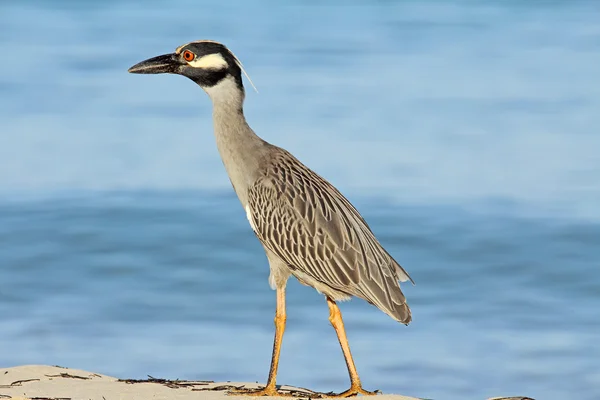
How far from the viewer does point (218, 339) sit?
12188mm

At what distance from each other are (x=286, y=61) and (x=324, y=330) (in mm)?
11880

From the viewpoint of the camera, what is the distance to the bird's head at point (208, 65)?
30.8ft

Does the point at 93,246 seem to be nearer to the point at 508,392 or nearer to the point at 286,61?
the point at 508,392

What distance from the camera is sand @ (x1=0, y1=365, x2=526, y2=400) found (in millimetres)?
8164

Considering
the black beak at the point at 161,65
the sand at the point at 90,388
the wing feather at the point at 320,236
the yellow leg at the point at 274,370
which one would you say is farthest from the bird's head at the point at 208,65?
the sand at the point at 90,388

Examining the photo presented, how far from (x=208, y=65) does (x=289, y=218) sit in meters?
1.23

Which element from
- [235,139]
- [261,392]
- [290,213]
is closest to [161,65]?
[235,139]

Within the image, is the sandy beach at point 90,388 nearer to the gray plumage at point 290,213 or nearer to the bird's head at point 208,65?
the gray plumage at point 290,213

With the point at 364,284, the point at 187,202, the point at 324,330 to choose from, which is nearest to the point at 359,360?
the point at 324,330

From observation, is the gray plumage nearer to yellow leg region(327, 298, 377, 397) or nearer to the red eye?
the red eye

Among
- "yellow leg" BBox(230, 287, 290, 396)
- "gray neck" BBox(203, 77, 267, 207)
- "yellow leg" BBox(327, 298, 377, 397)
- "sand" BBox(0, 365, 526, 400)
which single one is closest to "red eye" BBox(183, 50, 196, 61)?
"gray neck" BBox(203, 77, 267, 207)

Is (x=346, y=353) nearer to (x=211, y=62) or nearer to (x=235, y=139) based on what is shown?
(x=235, y=139)

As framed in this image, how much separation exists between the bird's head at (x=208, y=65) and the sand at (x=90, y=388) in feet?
6.91

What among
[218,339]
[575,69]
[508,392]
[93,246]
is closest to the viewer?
[508,392]
